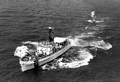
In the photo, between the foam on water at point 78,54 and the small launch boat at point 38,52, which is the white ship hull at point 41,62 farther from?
the foam on water at point 78,54

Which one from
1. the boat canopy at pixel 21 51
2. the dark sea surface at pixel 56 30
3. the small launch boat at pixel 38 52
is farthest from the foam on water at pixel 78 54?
the boat canopy at pixel 21 51

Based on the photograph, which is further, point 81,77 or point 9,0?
point 9,0

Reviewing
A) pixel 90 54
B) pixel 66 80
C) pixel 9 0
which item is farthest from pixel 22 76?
pixel 9 0

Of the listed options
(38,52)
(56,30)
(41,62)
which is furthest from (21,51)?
(56,30)

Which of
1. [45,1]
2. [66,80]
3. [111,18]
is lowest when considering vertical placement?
[66,80]

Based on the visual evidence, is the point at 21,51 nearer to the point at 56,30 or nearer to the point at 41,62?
the point at 41,62

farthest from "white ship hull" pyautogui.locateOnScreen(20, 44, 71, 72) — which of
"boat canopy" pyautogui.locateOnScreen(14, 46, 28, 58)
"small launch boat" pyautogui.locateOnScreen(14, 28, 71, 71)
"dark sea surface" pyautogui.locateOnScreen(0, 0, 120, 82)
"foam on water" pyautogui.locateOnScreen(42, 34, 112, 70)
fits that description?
"boat canopy" pyautogui.locateOnScreen(14, 46, 28, 58)

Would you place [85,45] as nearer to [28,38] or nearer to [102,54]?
[102,54]
